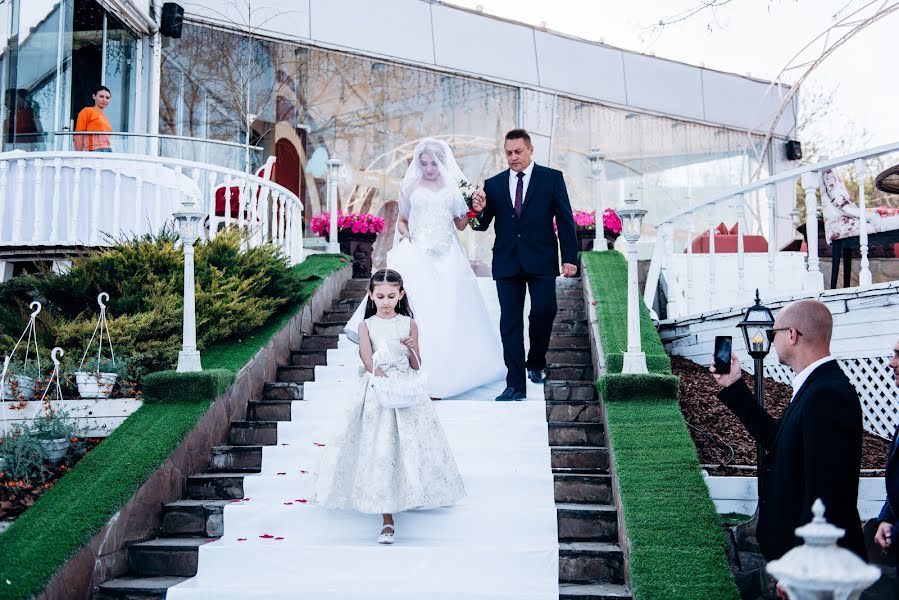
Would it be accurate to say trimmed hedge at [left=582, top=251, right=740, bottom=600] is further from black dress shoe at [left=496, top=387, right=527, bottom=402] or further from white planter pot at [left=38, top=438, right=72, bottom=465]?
white planter pot at [left=38, top=438, right=72, bottom=465]

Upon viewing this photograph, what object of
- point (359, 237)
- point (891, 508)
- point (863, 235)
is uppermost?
point (359, 237)

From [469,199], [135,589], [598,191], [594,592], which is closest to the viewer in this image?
[594,592]

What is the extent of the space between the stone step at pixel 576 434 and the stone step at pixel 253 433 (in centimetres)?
193

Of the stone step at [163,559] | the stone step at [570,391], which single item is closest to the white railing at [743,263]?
the stone step at [570,391]

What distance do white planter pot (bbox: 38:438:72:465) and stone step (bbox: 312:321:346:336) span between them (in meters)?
3.11

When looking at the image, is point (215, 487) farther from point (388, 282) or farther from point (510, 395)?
point (510, 395)

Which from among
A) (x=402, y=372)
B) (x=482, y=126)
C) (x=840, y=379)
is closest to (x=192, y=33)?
(x=482, y=126)

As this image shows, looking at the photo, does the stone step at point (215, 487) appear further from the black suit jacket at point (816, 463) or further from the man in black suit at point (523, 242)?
the black suit jacket at point (816, 463)

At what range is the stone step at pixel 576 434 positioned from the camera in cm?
627

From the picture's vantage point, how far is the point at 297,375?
7.73 meters

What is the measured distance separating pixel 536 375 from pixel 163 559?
123 inches

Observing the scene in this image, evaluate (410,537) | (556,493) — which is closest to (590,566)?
(556,493)

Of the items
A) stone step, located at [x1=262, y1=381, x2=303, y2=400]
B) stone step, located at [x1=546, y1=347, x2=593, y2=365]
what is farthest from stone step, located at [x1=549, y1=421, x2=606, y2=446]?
stone step, located at [x1=262, y1=381, x2=303, y2=400]

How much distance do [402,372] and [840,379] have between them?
2.57 m
